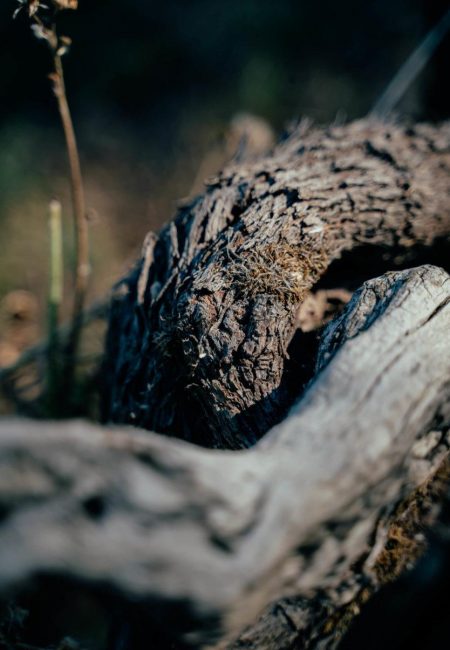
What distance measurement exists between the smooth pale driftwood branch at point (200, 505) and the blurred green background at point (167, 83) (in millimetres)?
3315

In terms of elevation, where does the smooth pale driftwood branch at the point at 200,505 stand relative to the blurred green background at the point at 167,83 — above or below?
below

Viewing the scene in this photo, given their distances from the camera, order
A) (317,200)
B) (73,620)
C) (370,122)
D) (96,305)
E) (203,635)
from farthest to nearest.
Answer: (96,305), (370,122), (73,620), (317,200), (203,635)

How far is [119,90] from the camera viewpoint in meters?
4.93

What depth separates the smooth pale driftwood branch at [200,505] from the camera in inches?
40.9

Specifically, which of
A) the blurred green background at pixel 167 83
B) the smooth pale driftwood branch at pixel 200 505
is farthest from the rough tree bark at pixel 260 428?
the blurred green background at pixel 167 83

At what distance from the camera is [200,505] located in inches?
42.6

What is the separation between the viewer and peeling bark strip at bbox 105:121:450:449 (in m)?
1.67

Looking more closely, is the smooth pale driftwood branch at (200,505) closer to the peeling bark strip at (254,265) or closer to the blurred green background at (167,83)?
the peeling bark strip at (254,265)

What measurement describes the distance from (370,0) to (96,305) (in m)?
4.35

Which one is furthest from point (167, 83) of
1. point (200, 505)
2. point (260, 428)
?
point (200, 505)

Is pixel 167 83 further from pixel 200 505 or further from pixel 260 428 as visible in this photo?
pixel 200 505

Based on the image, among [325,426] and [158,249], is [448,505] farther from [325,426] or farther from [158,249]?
[158,249]

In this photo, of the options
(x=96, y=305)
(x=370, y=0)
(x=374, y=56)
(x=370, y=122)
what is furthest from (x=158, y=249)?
(x=370, y=0)

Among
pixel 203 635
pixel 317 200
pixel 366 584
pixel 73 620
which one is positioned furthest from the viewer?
pixel 73 620
